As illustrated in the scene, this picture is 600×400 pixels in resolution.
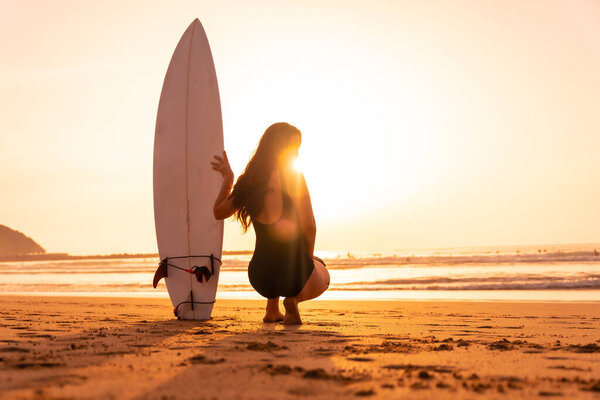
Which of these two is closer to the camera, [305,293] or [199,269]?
[305,293]

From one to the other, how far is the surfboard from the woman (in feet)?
2.83

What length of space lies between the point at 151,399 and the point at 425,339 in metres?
2.12

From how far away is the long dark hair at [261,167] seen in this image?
3934 mm

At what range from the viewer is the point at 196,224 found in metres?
4.90

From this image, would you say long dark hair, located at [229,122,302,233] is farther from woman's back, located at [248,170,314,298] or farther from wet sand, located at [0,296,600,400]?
wet sand, located at [0,296,600,400]

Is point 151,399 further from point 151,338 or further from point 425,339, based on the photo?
point 425,339

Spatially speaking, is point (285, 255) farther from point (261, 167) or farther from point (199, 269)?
point (199, 269)

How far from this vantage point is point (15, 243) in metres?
112

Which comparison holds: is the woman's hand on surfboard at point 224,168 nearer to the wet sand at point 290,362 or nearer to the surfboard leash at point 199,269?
the surfboard leash at point 199,269

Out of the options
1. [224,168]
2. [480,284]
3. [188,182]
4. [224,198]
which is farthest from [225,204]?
[480,284]

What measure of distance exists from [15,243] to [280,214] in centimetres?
12299

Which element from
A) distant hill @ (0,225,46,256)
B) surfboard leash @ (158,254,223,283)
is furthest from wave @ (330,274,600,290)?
distant hill @ (0,225,46,256)

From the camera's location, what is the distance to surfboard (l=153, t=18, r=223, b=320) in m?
4.80

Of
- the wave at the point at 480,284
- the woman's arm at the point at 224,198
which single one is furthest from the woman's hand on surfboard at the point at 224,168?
the wave at the point at 480,284
